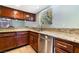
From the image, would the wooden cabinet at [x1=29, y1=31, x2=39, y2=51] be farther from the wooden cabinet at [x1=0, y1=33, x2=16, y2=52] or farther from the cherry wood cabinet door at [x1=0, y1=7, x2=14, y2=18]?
the cherry wood cabinet door at [x1=0, y1=7, x2=14, y2=18]

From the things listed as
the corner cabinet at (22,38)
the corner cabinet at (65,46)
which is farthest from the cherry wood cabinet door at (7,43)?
the corner cabinet at (65,46)

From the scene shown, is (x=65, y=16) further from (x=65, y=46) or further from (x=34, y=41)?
(x=34, y=41)

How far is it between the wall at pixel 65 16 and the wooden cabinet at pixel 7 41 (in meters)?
1.00

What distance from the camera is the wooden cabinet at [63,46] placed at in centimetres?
97

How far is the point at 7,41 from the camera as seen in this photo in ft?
6.63

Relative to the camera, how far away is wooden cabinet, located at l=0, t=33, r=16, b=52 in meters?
1.90

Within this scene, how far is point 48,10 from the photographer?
146 centimetres

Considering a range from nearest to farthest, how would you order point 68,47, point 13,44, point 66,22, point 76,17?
point 68,47 < point 76,17 < point 66,22 < point 13,44

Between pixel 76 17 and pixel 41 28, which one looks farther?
pixel 41 28

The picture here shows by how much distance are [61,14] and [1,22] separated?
89cm

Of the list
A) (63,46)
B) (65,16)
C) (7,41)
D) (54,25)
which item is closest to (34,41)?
(7,41)

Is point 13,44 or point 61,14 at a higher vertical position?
point 61,14
